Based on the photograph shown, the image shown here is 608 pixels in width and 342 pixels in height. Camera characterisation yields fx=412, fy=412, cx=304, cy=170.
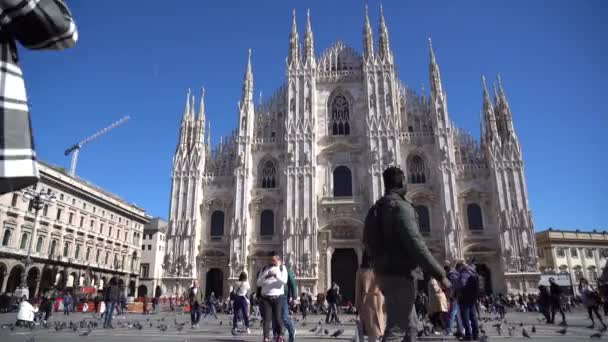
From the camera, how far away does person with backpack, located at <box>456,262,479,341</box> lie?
781cm

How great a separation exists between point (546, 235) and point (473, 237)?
31.2 metres

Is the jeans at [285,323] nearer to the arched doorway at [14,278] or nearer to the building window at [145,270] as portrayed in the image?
the arched doorway at [14,278]

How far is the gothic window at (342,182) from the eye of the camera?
105 ft

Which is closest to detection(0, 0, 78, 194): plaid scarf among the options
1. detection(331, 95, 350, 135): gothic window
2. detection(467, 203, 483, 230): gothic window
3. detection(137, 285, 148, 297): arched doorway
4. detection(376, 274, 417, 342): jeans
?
detection(376, 274, 417, 342): jeans

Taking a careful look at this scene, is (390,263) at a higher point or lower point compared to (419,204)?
lower

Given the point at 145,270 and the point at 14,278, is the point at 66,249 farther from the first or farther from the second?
the point at 145,270

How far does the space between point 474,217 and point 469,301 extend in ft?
79.6

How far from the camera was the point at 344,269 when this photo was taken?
30.3 metres

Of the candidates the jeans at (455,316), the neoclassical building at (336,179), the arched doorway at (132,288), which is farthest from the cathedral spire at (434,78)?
A: the arched doorway at (132,288)

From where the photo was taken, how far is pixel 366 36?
35031 mm

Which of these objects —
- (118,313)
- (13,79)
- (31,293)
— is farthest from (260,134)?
(13,79)

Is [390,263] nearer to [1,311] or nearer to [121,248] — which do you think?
[1,311]

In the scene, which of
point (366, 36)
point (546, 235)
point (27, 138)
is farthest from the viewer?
point (546, 235)

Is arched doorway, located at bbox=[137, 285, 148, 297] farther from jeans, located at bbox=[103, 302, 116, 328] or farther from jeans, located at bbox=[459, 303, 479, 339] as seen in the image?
jeans, located at bbox=[459, 303, 479, 339]
